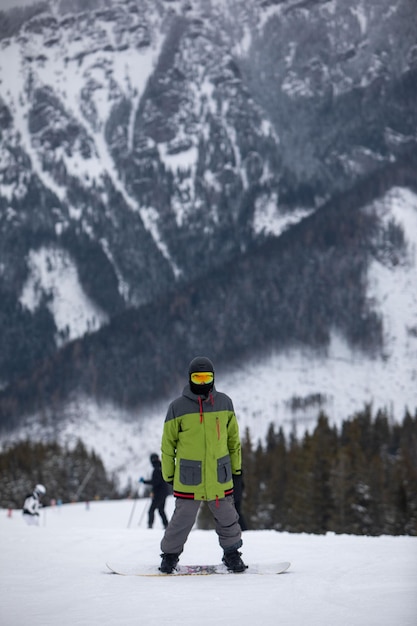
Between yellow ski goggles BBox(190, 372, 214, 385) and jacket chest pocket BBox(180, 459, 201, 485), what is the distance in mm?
958

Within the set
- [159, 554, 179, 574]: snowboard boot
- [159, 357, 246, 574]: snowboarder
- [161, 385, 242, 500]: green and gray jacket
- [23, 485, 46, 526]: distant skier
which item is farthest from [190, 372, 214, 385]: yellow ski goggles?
[23, 485, 46, 526]: distant skier

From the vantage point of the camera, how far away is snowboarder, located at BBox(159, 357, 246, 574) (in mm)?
9859

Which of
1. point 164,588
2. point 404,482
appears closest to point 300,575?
point 164,588

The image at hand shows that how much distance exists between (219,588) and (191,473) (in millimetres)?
1408

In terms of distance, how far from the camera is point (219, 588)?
910 centimetres

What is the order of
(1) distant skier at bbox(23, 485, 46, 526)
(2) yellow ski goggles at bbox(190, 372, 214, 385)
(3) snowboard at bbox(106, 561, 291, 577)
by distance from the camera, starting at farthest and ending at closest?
(1) distant skier at bbox(23, 485, 46, 526) < (3) snowboard at bbox(106, 561, 291, 577) < (2) yellow ski goggles at bbox(190, 372, 214, 385)

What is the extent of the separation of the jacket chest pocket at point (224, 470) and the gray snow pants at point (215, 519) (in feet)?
0.81

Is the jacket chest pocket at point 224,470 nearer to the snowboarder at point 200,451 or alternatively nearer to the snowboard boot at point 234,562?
the snowboarder at point 200,451

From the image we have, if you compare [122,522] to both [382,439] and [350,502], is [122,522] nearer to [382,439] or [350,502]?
[350,502]

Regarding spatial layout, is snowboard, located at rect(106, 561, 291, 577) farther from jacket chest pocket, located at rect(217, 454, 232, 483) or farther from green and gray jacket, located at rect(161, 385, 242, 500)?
jacket chest pocket, located at rect(217, 454, 232, 483)

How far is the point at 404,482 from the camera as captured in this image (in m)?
56.2

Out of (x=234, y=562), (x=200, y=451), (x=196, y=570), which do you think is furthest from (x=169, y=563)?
(x=200, y=451)

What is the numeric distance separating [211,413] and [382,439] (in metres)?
89.2

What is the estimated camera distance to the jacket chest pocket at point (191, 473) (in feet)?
32.4
